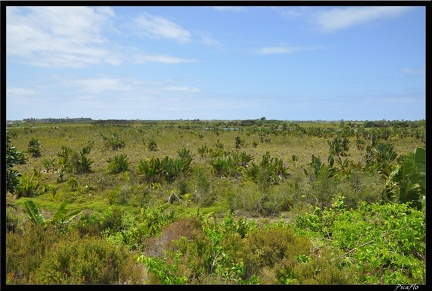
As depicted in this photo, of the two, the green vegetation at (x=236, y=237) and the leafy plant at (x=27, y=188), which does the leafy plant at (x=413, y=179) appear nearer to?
the green vegetation at (x=236, y=237)

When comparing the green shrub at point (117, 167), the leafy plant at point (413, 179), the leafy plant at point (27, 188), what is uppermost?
the leafy plant at point (413, 179)

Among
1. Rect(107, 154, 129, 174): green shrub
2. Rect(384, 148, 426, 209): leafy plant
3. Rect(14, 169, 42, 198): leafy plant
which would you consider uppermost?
Rect(384, 148, 426, 209): leafy plant

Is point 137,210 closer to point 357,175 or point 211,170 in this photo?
point 211,170

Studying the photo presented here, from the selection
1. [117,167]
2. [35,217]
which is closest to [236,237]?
[35,217]

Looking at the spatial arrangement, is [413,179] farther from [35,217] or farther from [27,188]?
[27,188]

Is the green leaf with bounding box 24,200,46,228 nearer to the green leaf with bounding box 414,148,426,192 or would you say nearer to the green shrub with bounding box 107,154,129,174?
the green leaf with bounding box 414,148,426,192

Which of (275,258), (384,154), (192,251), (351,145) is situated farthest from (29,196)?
(351,145)

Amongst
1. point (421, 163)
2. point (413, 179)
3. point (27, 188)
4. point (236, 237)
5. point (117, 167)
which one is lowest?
point (27, 188)

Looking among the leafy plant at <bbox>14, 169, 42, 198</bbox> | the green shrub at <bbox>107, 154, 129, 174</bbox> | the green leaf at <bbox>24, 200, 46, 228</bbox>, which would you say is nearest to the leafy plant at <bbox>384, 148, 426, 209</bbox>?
the green leaf at <bbox>24, 200, 46, 228</bbox>

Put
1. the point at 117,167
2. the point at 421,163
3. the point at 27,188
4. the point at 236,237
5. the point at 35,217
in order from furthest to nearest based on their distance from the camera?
the point at 117,167, the point at 27,188, the point at 35,217, the point at 421,163, the point at 236,237

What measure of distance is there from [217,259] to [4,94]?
3966 mm

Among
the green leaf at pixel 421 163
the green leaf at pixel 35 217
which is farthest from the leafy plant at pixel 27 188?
the green leaf at pixel 421 163

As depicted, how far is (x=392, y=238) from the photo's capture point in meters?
5.31

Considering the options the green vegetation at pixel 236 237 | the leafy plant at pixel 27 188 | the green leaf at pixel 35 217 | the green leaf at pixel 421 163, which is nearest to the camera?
the green vegetation at pixel 236 237
